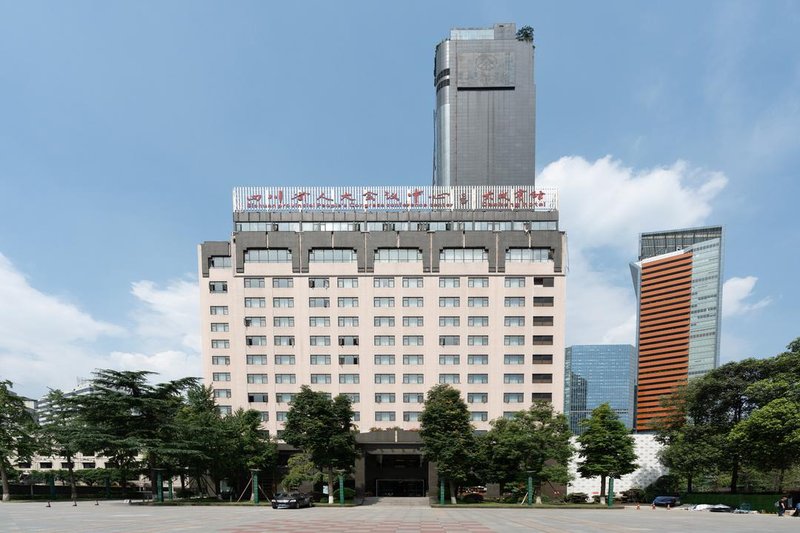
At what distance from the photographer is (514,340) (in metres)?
71.1

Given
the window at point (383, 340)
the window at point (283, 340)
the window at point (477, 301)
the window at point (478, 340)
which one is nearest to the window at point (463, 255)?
the window at point (477, 301)

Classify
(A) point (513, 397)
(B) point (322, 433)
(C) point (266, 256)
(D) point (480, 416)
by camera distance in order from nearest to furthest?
(B) point (322, 433), (D) point (480, 416), (A) point (513, 397), (C) point (266, 256)

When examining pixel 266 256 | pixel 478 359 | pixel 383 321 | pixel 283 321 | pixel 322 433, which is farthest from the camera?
pixel 266 256

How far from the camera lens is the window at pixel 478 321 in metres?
71.6

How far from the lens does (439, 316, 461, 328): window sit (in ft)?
235

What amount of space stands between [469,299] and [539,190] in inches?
965

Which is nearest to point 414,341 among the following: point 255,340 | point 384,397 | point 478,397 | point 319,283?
point 384,397

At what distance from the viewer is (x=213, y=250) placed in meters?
74.6

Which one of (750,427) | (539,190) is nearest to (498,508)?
(750,427)

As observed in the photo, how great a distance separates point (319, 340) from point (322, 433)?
24083 mm

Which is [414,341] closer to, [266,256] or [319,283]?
[319,283]

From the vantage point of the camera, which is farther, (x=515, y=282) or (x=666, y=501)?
(x=515, y=282)

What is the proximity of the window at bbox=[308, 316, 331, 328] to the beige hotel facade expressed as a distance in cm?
15

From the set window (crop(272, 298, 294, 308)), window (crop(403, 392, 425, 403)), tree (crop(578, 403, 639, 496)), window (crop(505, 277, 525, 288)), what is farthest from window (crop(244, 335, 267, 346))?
tree (crop(578, 403, 639, 496))
